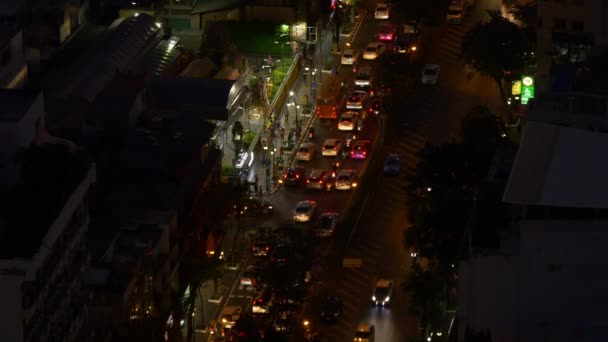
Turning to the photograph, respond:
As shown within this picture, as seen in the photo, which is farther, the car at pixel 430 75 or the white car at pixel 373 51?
the white car at pixel 373 51

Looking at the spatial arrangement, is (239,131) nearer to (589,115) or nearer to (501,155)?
(501,155)

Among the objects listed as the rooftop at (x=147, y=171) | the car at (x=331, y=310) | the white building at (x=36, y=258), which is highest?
the white building at (x=36, y=258)

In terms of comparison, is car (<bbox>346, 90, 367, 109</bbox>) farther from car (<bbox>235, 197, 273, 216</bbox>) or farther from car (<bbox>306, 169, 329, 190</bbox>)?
car (<bbox>235, 197, 273, 216</bbox>)

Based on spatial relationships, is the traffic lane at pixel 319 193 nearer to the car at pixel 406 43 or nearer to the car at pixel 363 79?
the car at pixel 363 79

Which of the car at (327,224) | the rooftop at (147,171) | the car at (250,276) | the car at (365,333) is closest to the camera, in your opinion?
the car at (365,333)

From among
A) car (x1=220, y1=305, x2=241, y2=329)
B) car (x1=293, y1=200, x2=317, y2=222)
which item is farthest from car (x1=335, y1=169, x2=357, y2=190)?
car (x1=220, y1=305, x2=241, y2=329)

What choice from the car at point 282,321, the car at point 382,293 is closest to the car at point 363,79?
the car at point 382,293
